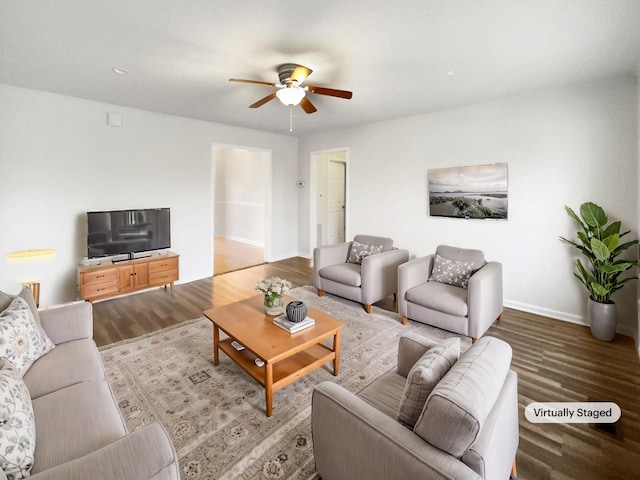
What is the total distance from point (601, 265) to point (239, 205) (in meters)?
7.77

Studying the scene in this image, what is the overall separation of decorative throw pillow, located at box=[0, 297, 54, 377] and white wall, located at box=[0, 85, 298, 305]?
7.96 feet

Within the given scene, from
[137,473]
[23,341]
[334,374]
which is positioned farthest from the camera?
[334,374]

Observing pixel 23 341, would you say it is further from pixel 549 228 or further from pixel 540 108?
pixel 540 108

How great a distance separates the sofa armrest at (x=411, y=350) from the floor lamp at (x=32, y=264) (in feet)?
11.8

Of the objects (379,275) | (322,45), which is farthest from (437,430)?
(379,275)

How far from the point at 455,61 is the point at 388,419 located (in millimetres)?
2927

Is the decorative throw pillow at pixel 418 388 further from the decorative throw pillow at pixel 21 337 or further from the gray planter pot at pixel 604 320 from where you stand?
the gray planter pot at pixel 604 320

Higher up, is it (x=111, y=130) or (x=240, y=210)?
(x=111, y=130)

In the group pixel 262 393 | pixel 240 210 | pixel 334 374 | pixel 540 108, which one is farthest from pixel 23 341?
pixel 240 210

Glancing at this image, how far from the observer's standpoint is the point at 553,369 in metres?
2.59

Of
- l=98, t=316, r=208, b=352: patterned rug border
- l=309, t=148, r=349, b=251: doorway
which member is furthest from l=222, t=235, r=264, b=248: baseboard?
l=98, t=316, r=208, b=352: patterned rug border

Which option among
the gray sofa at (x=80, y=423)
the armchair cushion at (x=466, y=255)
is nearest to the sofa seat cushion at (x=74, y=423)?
the gray sofa at (x=80, y=423)

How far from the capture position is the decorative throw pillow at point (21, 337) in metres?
1.64

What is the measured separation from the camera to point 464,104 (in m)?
4.05
